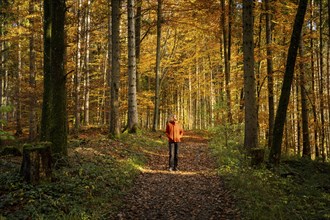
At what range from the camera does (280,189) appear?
744 centimetres

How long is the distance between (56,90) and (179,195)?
4.08m

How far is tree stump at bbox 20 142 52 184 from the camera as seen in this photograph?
5926mm

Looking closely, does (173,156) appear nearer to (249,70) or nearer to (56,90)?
(249,70)

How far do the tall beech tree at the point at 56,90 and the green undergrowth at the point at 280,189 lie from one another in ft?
15.2

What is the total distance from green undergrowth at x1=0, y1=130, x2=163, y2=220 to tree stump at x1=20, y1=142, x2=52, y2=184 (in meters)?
0.16

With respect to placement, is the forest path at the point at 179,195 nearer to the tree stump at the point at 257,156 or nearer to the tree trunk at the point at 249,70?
the tree stump at the point at 257,156

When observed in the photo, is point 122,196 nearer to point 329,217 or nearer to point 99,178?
point 99,178

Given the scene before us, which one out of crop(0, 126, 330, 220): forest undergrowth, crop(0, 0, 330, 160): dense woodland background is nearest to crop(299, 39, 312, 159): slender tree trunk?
crop(0, 0, 330, 160): dense woodland background

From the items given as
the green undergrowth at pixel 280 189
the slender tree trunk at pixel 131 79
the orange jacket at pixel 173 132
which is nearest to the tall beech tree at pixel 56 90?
the orange jacket at pixel 173 132

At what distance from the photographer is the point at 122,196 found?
6965 millimetres

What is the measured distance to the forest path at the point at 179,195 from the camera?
6.11 m

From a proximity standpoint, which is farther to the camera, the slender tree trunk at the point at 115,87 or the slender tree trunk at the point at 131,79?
the slender tree trunk at the point at 131,79

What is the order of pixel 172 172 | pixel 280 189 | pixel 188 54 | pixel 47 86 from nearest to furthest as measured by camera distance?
pixel 280 189 → pixel 47 86 → pixel 172 172 → pixel 188 54

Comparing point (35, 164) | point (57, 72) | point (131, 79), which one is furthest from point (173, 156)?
point (131, 79)
